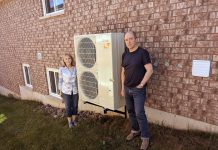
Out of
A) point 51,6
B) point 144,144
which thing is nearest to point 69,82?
point 144,144

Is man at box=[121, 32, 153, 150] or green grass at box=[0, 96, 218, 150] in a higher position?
man at box=[121, 32, 153, 150]

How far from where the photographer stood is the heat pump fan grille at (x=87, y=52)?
4.08 metres

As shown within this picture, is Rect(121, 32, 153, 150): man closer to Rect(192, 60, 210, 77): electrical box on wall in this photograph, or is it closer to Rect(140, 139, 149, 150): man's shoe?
Rect(140, 139, 149, 150): man's shoe

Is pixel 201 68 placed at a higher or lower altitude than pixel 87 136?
higher

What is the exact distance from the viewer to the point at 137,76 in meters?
3.27

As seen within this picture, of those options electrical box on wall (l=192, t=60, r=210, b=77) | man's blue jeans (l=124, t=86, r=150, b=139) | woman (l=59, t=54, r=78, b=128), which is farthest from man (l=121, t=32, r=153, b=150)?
woman (l=59, t=54, r=78, b=128)

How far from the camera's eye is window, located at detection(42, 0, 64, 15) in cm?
618

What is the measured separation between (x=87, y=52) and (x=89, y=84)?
0.68 m

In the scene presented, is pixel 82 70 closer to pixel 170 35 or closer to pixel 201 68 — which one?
pixel 170 35

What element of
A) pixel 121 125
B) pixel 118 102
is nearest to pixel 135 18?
pixel 118 102

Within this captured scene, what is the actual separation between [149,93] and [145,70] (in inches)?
33.1

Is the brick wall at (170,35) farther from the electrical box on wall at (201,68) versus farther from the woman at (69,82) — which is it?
the woman at (69,82)

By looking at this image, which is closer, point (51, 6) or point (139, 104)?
point (139, 104)

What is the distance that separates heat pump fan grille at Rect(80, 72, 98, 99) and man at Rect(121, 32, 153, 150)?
88 cm
